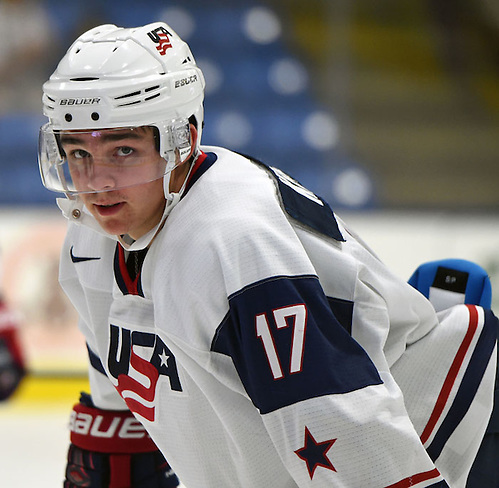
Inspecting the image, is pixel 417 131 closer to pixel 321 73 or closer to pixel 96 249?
pixel 321 73

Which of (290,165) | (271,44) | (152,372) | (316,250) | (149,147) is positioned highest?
(149,147)

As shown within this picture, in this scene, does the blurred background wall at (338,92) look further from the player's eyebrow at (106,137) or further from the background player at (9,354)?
the player's eyebrow at (106,137)

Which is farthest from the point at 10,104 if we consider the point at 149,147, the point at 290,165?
the point at 149,147

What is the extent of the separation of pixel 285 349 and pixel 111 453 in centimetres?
76

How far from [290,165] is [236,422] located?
11.2 ft

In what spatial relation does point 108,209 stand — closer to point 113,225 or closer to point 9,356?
point 113,225

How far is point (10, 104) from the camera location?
180 inches

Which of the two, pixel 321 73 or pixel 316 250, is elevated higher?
pixel 316 250

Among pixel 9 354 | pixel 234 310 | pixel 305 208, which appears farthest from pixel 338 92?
pixel 234 310

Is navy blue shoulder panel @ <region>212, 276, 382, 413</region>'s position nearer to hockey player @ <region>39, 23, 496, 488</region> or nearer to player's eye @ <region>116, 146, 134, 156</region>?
hockey player @ <region>39, 23, 496, 488</region>

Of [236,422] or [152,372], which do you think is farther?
[152,372]

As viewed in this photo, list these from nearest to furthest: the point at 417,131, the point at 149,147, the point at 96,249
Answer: the point at 149,147, the point at 96,249, the point at 417,131

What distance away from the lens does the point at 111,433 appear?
1.83 metres

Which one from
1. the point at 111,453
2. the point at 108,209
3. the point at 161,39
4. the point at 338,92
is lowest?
the point at 338,92
